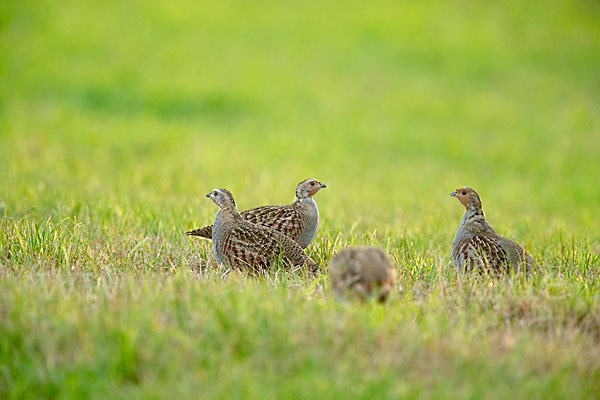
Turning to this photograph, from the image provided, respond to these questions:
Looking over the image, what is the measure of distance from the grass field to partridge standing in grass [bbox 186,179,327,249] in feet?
0.68

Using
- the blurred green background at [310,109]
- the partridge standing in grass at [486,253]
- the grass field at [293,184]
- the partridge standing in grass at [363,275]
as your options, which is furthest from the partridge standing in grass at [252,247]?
the blurred green background at [310,109]

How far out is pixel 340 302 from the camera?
15.6ft

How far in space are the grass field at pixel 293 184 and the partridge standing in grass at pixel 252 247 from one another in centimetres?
24

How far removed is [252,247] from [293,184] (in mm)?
6830

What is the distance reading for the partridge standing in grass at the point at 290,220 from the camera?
264 inches

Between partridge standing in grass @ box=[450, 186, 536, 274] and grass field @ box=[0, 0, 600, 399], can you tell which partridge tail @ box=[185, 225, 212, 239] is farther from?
partridge standing in grass @ box=[450, 186, 536, 274]

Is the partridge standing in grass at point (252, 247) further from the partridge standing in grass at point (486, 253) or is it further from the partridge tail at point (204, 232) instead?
the partridge standing in grass at point (486, 253)

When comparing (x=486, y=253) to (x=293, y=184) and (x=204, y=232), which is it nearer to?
(x=204, y=232)

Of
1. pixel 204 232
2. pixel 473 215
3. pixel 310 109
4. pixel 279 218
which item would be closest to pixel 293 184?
pixel 279 218

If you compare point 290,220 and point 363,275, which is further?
point 290,220

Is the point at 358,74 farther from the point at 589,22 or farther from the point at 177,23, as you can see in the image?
the point at 589,22

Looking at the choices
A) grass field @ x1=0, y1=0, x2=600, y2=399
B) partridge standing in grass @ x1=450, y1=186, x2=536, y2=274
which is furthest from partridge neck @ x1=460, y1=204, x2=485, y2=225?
grass field @ x1=0, y1=0, x2=600, y2=399

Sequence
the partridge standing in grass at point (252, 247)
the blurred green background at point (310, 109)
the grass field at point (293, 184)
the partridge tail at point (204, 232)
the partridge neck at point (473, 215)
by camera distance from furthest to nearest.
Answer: the blurred green background at point (310, 109)
the partridge tail at point (204, 232)
the partridge neck at point (473, 215)
the partridge standing in grass at point (252, 247)
the grass field at point (293, 184)

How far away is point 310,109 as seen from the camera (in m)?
20.4
